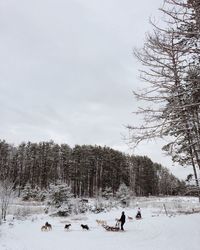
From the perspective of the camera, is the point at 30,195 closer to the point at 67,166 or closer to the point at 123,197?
the point at 123,197

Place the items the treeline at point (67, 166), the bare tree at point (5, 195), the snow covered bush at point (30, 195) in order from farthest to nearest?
the treeline at point (67, 166), the snow covered bush at point (30, 195), the bare tree at point (5, 195)

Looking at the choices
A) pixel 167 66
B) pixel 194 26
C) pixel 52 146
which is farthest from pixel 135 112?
pixel 52 146

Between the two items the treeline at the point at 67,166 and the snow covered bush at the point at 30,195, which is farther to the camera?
the treeline at the point at 67,166

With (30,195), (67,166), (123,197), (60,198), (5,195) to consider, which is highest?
(67,166)

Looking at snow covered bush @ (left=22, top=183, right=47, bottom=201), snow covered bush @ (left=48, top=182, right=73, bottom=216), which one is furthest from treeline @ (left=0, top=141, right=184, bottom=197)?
snow covered bush @ (left=48, top=182, right=73, bottom=216)

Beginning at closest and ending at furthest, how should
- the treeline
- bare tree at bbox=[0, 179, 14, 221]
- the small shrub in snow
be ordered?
bare tree at bbox=[0, 179, 14, 221] < the small shrub in snow < the treeline

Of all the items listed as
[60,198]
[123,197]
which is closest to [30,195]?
[123,197]

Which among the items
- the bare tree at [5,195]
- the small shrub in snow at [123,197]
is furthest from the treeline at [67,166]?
the bare tree at [5,195]

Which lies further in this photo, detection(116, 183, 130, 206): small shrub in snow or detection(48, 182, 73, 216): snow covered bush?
detection(116, 183, 130, 206): small shrub in snow

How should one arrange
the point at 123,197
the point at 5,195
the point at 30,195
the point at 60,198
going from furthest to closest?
1. the point at 30,195
2. the point at 123,197
3. the point at 60,198
4. the point at 5,195

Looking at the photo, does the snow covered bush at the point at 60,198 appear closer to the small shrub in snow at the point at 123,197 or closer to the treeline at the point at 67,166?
the small shrub in snow at the point at 123,197

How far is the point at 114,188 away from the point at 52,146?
19458 millimetres

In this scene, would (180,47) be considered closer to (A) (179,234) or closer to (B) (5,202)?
(A) (179,234)

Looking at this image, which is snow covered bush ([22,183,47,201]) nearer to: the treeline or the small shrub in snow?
the small shrub in snow
